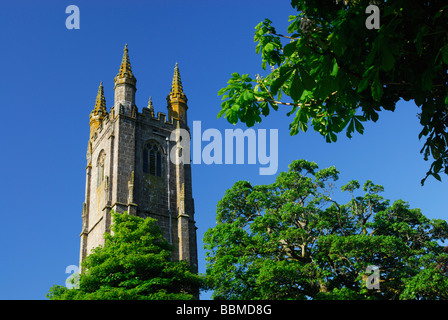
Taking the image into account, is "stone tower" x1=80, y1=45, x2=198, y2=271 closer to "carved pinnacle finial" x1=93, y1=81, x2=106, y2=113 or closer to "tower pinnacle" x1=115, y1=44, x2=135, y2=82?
"tower pinnacle" x1=115, y1=44, x2=135, y2=82

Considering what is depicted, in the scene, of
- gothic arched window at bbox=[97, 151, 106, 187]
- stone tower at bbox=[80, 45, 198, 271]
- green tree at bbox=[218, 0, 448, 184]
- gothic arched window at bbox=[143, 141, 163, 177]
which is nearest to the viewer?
green tree at bbox=[218, 0, 448, 184]

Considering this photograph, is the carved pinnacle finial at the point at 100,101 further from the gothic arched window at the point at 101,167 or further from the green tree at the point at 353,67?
the green tree at the point at 353,67

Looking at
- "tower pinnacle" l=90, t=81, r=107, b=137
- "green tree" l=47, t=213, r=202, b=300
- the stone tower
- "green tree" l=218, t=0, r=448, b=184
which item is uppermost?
"tower pinnacle" l=90, t=81, r=107, b=137

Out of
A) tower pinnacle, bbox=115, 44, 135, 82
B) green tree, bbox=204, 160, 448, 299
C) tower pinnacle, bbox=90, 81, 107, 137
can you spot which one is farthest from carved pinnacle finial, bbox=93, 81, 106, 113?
green tree, bbox=204, 160, 448, 299

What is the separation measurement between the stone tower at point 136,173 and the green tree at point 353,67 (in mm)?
33965

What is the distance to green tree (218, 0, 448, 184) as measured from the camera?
5.60 m

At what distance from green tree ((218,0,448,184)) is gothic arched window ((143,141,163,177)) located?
3775cm

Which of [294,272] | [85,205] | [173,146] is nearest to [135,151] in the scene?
[173,146]

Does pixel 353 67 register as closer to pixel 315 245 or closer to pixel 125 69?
pixel 315 245

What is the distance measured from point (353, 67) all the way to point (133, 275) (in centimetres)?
2109

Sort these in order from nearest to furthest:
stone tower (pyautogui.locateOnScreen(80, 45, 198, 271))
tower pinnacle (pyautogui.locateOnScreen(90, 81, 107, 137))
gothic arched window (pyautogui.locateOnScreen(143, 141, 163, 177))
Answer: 1. stone tower (pyautogui.locateOnScreen(80, 45, 198, 271))
2. gothic arched window (pyautogui.locateOnScreen(143, 141, 163, 177))
3. tower pinnacle (pyautogui.locateOnScreen(90, 81, 107, 137))

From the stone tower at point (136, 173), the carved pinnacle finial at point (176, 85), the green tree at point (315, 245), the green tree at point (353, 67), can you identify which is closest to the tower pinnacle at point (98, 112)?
the stone tower at point (136, 173)

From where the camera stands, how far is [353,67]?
6.18 metres
